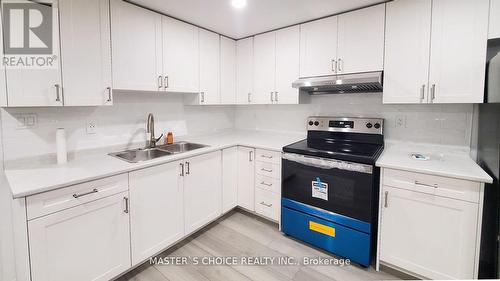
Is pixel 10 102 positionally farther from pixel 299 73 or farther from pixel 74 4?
pixel 299 73

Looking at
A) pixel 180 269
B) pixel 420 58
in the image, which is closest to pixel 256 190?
pixel 180 269

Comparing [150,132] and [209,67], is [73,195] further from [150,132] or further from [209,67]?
[209,67]

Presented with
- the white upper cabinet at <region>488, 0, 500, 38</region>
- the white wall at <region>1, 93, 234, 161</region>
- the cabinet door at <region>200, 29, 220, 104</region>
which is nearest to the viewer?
the white upper cabinet at <region>488, 0, 500, 38</region>

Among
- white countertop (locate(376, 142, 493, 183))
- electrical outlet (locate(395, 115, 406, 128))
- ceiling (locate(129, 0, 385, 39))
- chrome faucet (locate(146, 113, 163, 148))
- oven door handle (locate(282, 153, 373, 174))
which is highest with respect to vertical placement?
ceiling (locate(129, 0, 385, 39))

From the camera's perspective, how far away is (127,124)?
2.30m

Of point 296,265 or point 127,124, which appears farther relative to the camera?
point 127,124

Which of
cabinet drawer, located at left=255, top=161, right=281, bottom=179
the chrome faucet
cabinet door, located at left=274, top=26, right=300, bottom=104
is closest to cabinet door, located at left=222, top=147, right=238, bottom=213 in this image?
cabinet drawer, located at left=255, top=161, right=281, bottom=179

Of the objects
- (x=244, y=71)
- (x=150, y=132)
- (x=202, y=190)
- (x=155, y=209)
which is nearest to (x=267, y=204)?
(x=202, y=190)

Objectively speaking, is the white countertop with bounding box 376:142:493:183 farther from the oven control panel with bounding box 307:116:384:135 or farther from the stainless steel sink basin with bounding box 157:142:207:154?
the stainless steel sink basin with bounding box 157:142:207:154

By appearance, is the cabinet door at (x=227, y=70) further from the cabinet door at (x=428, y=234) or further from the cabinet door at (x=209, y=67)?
the cabinet door at (x=428, y=234)

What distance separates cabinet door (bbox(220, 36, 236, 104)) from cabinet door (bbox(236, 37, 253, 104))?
6 cm

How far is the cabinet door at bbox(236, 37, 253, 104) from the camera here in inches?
118

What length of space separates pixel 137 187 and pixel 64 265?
1.99 feet

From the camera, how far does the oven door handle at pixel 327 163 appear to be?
1.82 metres
